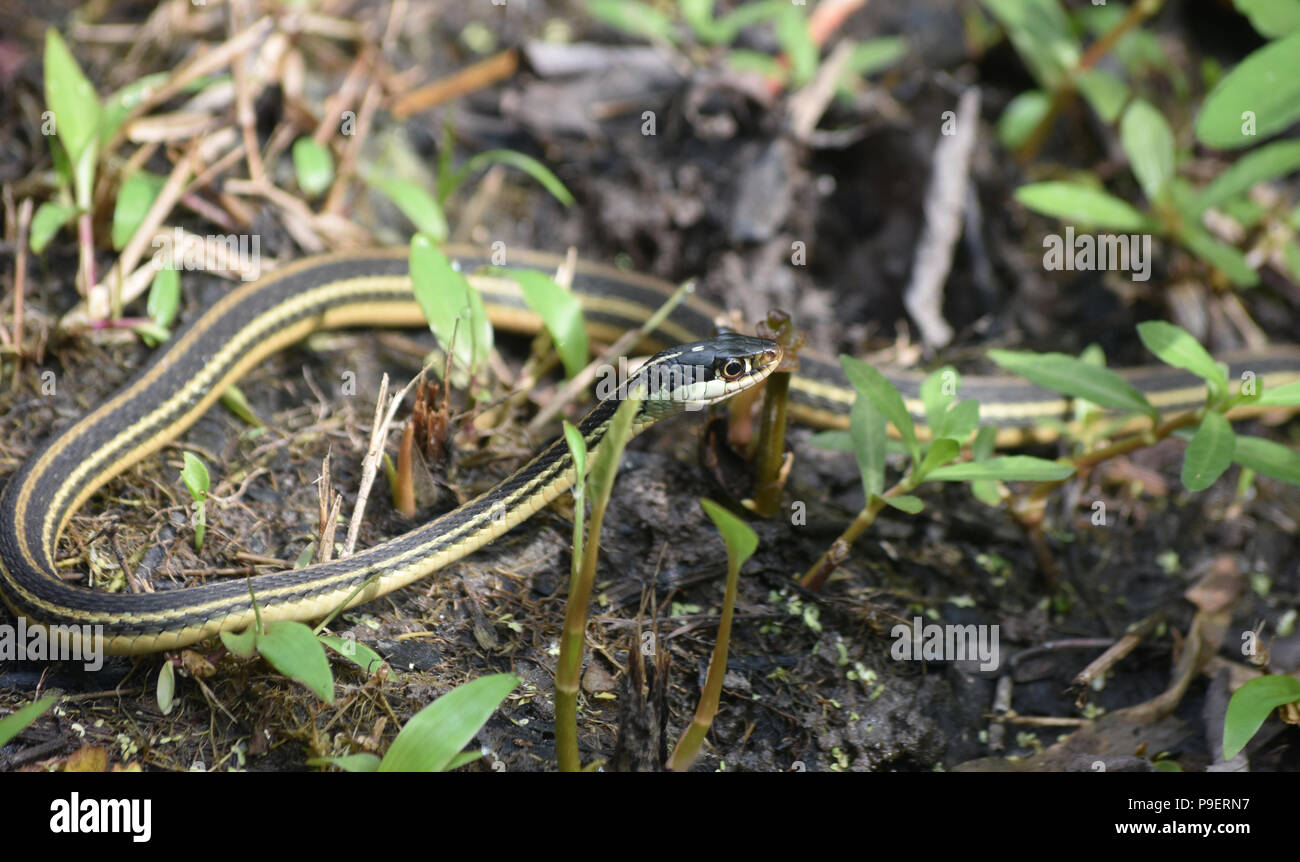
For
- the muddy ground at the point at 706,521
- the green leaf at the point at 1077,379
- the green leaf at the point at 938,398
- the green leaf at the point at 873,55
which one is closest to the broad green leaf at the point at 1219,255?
the muddy ground at the point at 706,521

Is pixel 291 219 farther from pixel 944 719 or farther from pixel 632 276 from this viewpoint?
pixel 944 719

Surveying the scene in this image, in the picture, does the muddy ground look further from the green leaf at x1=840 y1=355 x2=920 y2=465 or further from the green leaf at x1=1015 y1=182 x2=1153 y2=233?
the green leaf at x1=840 y1=355 x2=920 y2=465

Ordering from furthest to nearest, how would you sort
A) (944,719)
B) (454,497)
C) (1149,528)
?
(1149,528), (454,497), (944,719)

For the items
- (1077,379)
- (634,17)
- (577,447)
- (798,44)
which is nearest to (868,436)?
(1077,379)

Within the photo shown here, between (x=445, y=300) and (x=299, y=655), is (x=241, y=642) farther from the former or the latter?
(x=445, y=300)

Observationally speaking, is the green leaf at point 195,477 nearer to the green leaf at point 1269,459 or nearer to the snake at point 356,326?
the snake at point 356,326
